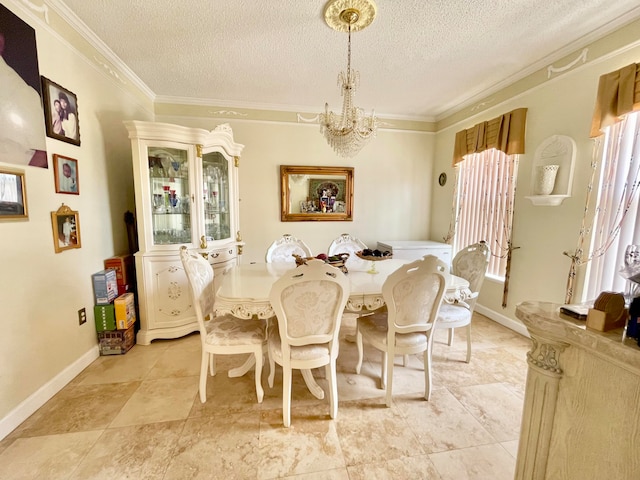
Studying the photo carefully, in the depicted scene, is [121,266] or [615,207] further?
[121,266]

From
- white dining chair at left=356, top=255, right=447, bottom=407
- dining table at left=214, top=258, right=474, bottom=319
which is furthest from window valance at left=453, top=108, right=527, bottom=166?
white dining chair at left=356, top=255, right=447, bottom=407

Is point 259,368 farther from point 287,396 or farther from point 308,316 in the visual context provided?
point 308,316

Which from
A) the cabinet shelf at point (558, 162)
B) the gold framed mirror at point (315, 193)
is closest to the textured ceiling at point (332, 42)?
the cabinet shelf at point (558, 162)

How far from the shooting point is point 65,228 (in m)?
1.92

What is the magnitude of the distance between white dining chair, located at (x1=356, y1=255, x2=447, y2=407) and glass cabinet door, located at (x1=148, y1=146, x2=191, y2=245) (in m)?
2.07

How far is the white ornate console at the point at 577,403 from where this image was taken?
2.20 ft

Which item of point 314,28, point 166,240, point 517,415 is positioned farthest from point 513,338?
point 166,240

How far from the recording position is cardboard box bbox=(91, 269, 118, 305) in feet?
7.28

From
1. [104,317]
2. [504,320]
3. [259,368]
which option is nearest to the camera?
[259,368]

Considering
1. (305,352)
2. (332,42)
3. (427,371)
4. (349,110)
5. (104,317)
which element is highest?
(332,42)

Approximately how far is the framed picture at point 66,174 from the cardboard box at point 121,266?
651 mm

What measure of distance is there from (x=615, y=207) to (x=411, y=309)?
71.0 inches

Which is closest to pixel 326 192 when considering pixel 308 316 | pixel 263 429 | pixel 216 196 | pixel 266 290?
pixel 216 196

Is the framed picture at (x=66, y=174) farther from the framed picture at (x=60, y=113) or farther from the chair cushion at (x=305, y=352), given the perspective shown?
the chair cushion at (x=305, y=352)
